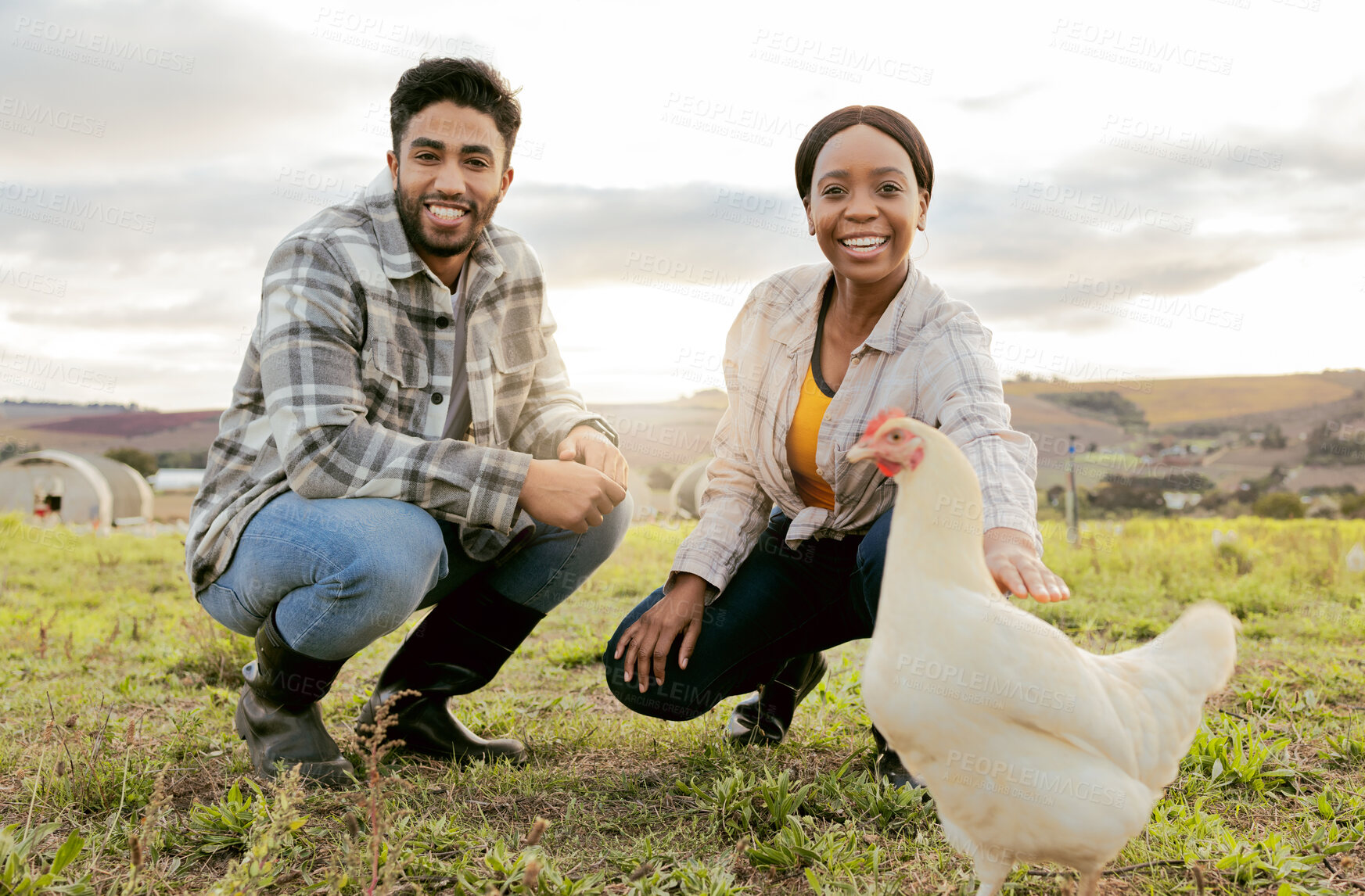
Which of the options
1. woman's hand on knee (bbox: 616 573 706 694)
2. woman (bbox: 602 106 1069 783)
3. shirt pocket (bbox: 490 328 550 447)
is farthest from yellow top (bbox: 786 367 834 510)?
shirt pocket (bbox: 490 328 550 447)

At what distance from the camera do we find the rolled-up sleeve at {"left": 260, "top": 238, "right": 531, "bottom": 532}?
247 cm

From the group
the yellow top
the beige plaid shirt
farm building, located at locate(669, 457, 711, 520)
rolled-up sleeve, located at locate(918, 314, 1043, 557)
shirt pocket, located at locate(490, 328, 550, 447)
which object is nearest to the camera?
rolled-up sleeve, located at locate(918, 314, 1043, 557)

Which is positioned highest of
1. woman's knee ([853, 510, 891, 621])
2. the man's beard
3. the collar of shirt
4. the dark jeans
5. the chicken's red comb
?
the man's beard

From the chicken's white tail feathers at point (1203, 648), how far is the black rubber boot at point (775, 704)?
4.32ft

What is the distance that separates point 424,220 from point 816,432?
1.44 metres

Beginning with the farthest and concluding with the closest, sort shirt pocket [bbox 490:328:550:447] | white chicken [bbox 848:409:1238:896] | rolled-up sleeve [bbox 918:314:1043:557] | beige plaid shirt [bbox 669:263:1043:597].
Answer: shirt pocket [bbox 490:328:550:447] < beige plaid shirt [bbox 669:263:1043:597] < rolled-up sleeve [bbox 918:314:1043:557] < white chicken [bbox 848:409:1238:896]

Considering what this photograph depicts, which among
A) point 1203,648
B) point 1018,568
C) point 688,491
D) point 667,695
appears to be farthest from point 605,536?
point 688,491

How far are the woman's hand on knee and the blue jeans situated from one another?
67 centimetres

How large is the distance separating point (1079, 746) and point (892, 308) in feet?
4.64

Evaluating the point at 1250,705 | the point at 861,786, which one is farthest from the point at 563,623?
the point at 1250,705

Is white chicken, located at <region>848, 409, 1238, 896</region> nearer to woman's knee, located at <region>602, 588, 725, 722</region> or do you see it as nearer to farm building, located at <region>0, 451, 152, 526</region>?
woman's knee, located at <region>602, 588, 725, 722</region>

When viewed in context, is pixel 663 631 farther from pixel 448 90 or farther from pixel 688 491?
pixel 688 491

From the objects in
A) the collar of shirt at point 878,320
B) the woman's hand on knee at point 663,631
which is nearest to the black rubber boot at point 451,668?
the woman's hand on knee at point 663,631

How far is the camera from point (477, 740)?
2895mm
